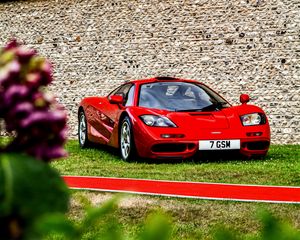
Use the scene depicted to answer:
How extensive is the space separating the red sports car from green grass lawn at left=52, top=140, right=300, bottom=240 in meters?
0.26

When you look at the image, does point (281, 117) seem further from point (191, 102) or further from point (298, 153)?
point (191, 102)

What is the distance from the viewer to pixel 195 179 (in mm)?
10336

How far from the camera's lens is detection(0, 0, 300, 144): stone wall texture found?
19.0m

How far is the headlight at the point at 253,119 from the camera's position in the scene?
42.6 ft

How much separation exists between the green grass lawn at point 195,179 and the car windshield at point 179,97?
918 mm

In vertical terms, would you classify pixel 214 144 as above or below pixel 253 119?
below

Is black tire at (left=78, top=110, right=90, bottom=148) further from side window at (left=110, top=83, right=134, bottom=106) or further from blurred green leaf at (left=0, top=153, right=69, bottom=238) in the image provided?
blurred green leaf at (left=0, top=153, right=69, bottom=238)

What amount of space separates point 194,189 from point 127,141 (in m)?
4.01

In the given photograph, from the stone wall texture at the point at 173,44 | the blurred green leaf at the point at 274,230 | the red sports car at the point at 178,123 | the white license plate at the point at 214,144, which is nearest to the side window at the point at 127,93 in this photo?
the red sports car at the point at 178,123

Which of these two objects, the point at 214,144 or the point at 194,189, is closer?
the point at 194,189

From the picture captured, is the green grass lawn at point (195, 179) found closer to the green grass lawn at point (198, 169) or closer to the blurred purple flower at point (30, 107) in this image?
the green grass lawn at point (198, 169)

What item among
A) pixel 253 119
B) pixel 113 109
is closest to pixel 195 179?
pixel 253 119

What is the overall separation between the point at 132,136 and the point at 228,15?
7.75m

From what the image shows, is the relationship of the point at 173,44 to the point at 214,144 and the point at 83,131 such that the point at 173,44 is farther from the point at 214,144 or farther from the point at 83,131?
the point at 214,144
